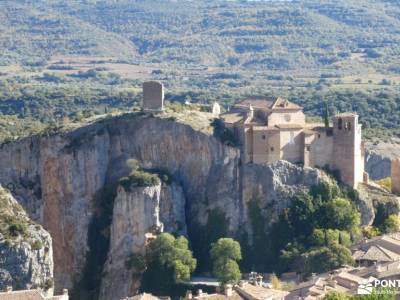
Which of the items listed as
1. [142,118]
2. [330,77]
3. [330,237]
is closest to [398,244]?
[330,237]

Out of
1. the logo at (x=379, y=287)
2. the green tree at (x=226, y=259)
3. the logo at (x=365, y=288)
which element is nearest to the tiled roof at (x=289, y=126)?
the green tree at (x=226, y=259)

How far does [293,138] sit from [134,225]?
10.6 m

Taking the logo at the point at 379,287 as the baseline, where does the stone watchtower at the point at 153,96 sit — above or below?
above

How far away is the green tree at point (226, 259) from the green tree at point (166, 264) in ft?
4.96

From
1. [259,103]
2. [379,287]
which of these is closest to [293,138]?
[259,103]

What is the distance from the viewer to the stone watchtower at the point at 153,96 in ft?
272

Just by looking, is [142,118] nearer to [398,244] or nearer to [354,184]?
Result: [354,184]

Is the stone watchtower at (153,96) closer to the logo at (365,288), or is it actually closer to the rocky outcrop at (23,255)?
the rocky outcrop at (23,255)

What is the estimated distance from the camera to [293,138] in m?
78.9

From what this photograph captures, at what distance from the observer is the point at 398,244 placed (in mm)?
72625

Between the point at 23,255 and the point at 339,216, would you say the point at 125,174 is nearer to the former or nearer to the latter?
the point at 339,216

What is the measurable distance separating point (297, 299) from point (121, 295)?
59.1 ft

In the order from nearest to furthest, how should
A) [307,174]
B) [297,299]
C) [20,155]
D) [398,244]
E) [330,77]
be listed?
[297,299], [398,244], [307,174], [20,155], [330,77]

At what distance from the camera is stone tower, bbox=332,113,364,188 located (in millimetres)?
79875
